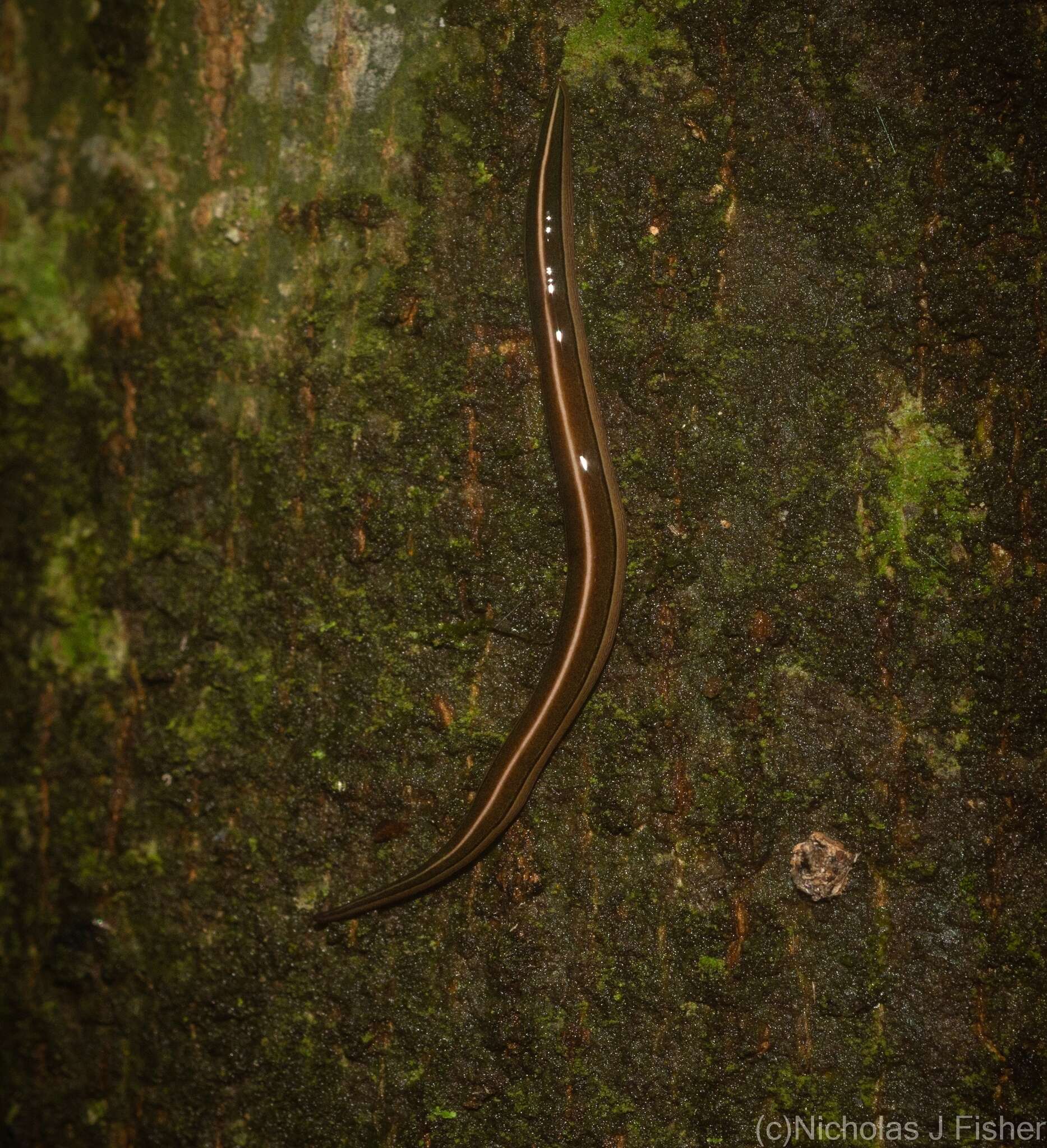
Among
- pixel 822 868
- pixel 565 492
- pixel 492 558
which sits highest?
pixel 565 492

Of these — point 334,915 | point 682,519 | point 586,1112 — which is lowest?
point 586,1112

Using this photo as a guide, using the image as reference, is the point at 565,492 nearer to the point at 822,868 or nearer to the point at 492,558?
the point at 492,558

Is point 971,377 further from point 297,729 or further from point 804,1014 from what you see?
point 297,729

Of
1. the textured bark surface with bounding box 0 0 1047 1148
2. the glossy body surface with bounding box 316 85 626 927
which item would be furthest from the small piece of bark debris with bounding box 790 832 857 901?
the glossy body surface with bounding box 316 85 626 927

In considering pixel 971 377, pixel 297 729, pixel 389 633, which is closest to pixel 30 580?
pixel 297 729

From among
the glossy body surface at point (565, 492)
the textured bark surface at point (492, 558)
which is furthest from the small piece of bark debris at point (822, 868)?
the glossy body surface at point (565, 492)

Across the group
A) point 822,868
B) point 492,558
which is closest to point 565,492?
point 492,558

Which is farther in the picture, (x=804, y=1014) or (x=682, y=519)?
(x=682, y=519)
